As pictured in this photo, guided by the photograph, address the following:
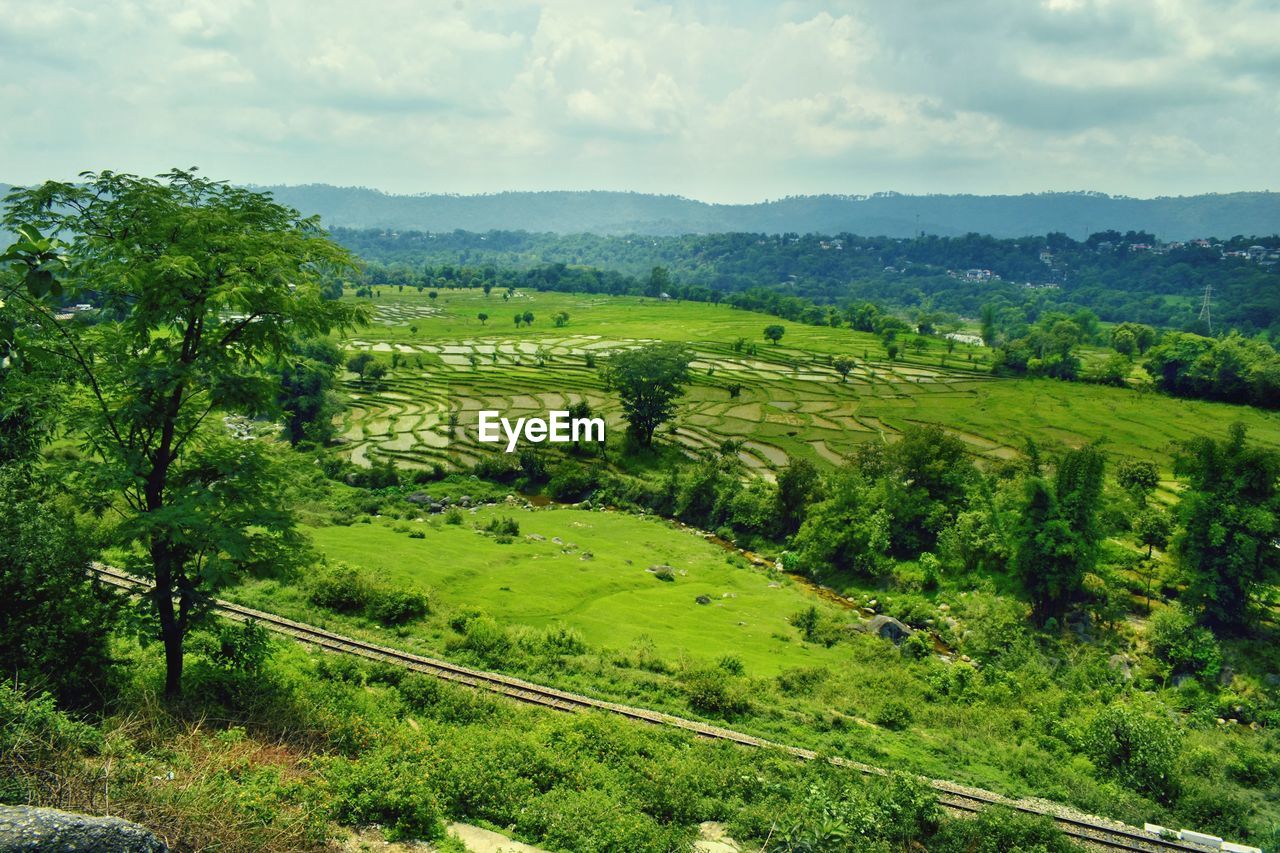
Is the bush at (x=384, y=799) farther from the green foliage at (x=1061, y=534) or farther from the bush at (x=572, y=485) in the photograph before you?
the bush at (x=572, y=485)

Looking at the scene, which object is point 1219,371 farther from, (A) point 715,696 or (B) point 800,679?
(A) point 715,696

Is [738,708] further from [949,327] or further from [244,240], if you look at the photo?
[949,327]

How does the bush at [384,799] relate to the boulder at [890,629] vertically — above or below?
above

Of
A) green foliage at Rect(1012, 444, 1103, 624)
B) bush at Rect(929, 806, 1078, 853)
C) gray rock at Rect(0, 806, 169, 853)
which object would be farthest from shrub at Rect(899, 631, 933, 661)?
gray rock at Rect(0, 806, 169, 853)

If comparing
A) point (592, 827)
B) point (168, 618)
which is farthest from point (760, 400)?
point (168, 618)

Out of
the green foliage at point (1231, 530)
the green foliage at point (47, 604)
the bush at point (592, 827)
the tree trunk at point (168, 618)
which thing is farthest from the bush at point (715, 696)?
the green foliage at point (1231, 530)

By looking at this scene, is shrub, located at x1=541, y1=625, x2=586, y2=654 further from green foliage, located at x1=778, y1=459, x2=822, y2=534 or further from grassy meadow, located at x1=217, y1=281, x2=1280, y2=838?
green foliage, located at x1=778, y1=459, x2=822, y2=534

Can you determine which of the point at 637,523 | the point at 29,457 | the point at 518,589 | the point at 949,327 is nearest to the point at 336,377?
the point at 637,523
